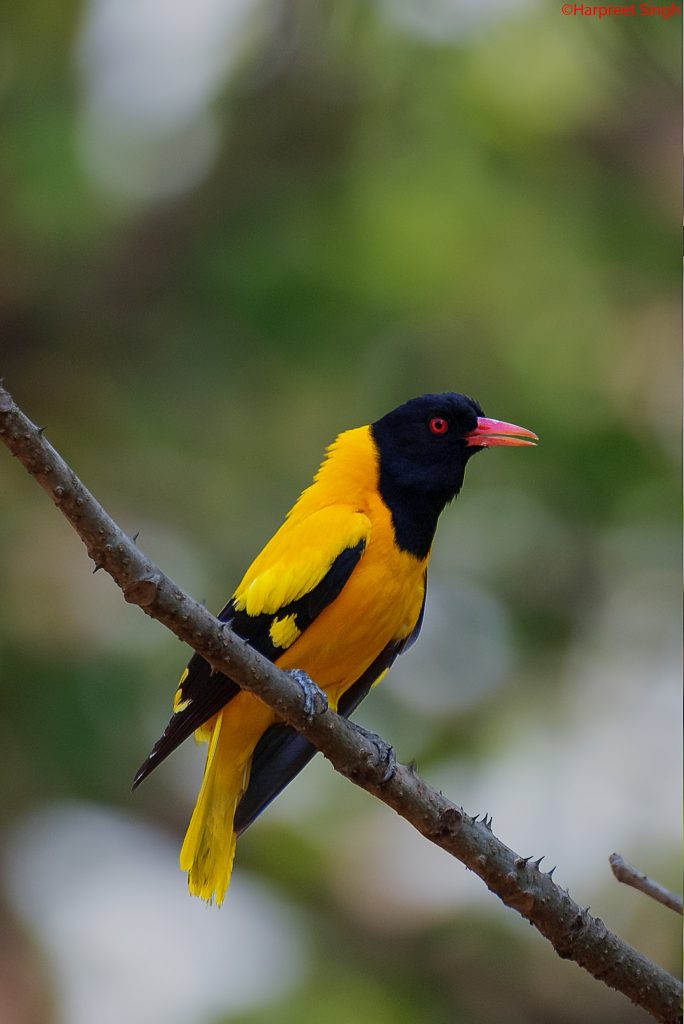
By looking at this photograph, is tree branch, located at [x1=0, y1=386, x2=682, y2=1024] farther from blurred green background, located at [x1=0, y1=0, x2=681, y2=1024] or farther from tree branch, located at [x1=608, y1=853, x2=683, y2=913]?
blurred green background, located at [x1=0, y1=0, x2=681, y2=1024]

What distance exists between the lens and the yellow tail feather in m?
4.83

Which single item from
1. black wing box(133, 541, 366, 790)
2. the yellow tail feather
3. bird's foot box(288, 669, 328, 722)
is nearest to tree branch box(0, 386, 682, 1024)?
bird's foot box(288, 669, 328, 722)

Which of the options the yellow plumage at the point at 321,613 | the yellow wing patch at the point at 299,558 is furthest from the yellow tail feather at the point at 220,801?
the yellow wing patch at the point at 299,558

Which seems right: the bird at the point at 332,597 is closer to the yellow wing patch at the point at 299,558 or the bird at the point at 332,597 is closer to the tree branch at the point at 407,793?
the yellow wing patch at the point at 299,558

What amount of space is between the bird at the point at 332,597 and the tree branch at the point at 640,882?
1.47 meters

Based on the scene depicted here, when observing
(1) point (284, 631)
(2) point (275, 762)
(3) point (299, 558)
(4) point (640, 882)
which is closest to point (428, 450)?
(3) point (299, 558)

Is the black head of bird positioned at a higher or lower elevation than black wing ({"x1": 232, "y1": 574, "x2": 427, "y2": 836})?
higher

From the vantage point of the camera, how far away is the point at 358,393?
8.48 meters

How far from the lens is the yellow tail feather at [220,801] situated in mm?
4828

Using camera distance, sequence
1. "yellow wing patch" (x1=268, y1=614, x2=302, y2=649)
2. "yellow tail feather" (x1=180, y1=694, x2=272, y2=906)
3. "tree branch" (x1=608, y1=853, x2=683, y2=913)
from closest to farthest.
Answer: "tree branch" (x1=608, y1=853, x2=683, y2=913) → "yellow wing patch" (x1=268, y1=614, x2=302, y2=649) → "yellow tail feather" (x1=180, y1=694, x2=272, y2=906)

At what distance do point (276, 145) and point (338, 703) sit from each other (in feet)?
15.8

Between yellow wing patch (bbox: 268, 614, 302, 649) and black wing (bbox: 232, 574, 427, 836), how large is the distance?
0.49m

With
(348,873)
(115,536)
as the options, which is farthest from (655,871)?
(115,536)

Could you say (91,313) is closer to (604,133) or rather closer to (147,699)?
(147,699)
